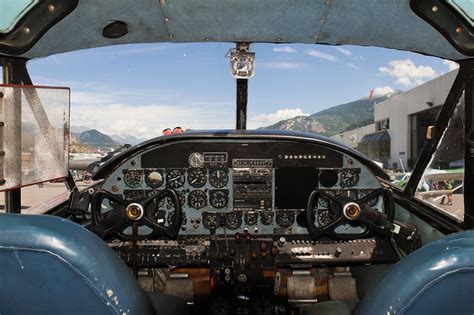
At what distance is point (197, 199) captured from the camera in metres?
3.03

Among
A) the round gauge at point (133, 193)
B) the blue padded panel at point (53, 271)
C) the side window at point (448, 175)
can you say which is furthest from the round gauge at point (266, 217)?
the blue padded panel at point (53, 271)

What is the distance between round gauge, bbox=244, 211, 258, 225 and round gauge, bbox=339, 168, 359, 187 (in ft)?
2.06

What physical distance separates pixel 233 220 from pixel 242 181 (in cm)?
28

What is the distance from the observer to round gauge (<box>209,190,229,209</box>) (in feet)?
9.92

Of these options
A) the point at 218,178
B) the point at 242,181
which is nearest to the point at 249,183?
the point at 242,181

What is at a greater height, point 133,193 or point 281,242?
point 133,193

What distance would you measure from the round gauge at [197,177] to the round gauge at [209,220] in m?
0.22

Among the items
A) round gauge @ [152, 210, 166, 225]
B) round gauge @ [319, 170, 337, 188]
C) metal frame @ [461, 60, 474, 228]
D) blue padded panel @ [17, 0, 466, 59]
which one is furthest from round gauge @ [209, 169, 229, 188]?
metal frame @ [461, 60, 474, 228]

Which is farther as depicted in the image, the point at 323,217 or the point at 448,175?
the point at 323,217

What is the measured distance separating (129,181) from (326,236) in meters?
1.36

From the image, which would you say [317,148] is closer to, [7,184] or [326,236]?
[326,236]

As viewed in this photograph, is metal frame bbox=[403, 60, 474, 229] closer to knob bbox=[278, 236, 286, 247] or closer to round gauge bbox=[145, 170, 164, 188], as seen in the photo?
knob bbox=[278, 236, 286, 247]

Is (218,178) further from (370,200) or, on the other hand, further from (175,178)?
(370,200)

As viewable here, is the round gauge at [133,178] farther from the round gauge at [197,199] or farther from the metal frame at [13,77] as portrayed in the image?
the metal frame at [13,77]
